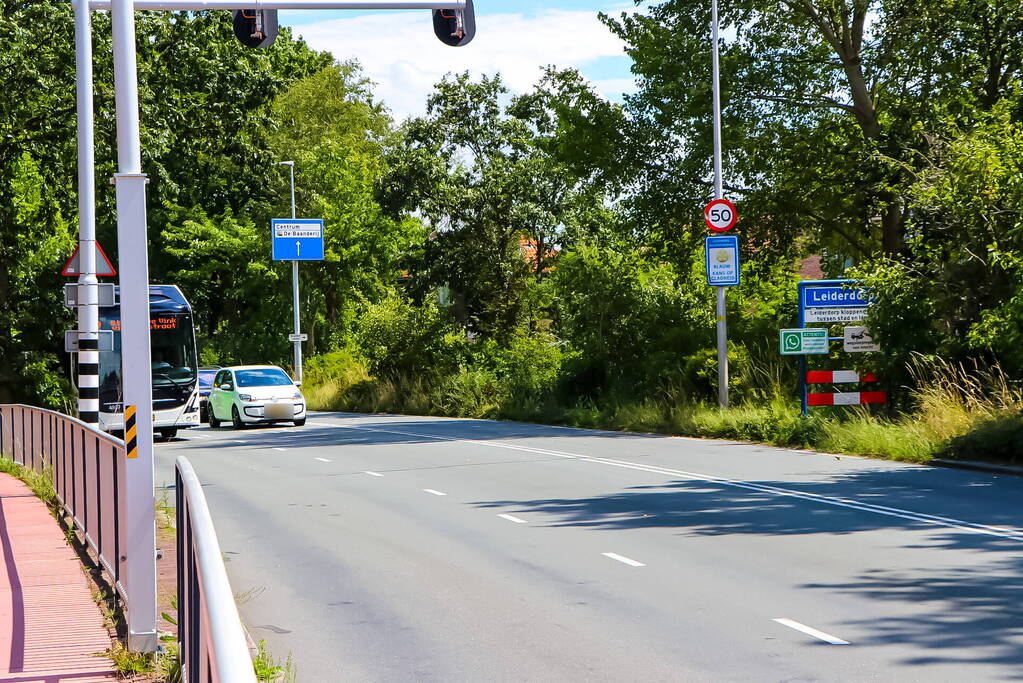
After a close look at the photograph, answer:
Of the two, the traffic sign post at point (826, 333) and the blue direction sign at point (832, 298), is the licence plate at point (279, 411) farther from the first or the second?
the blue direction sign at point (832, 298)

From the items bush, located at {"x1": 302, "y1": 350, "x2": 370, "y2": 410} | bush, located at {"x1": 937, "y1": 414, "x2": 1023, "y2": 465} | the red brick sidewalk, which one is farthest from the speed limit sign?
bush, located at {"x1": 302, "y1": 350, "x2": 370, "y2": 410}

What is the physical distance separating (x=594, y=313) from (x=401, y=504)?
50.8ft

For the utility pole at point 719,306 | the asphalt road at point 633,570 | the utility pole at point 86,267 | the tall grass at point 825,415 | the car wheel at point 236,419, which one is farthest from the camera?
the car wheel at point 236,419

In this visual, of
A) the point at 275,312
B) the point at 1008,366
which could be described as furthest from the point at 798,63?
the point at 275,312

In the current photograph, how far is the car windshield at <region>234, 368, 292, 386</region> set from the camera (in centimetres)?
3089

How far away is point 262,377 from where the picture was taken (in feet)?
102

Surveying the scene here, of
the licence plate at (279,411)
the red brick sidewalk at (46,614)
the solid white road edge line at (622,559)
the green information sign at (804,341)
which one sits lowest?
the solid white road edge line at (622,559)

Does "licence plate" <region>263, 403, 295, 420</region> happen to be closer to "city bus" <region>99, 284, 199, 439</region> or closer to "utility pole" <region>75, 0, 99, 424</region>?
"city bus" <region>99, 284, 199, 439</region>

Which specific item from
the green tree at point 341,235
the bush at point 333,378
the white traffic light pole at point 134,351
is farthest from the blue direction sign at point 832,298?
the green tree at point 341,235

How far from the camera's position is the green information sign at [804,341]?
2161 cm

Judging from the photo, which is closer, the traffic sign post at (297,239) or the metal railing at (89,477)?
the metal railing at (89,477)

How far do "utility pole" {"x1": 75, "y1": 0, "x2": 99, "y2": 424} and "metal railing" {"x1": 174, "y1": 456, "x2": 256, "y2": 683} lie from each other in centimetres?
984

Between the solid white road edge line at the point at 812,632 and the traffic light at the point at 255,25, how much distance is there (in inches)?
346

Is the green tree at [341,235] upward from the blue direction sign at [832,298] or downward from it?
upward
